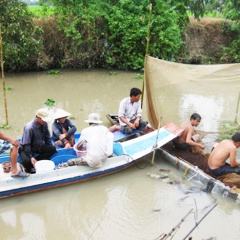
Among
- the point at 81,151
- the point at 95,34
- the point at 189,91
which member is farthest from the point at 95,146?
the point at 95,34

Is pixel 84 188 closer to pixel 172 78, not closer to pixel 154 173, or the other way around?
pixel 154 173

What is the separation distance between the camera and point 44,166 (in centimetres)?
539

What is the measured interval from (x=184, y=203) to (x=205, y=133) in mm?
2259

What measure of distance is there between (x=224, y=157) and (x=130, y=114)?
94.2 inches

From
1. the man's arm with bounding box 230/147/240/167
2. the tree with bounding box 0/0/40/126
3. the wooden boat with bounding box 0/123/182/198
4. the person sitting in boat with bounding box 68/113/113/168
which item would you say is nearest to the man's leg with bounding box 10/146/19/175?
the wooden boat with bounding box 0/123/182/198

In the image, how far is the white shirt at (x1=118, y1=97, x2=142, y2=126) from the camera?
709 centimetres

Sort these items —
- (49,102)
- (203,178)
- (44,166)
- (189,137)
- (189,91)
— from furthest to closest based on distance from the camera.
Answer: (49,102), (189,91), (189,137), (203,178), (44,166)

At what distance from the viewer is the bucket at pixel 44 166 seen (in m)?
5.32

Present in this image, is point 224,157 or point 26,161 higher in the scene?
point 224,157

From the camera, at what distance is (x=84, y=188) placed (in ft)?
18.7

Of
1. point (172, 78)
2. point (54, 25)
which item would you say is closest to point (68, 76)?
point (54, 25)

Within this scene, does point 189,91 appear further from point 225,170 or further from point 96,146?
point 96,146

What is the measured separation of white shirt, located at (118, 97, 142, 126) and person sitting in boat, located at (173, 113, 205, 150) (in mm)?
1095

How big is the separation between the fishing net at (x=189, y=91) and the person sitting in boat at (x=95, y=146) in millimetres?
1643
